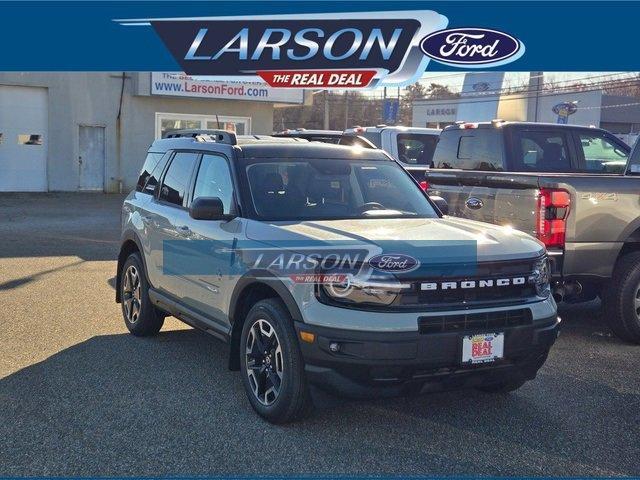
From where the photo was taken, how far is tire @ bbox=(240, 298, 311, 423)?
4484 millimetres

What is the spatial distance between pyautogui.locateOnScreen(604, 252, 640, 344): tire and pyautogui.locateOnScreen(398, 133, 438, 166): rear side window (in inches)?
241

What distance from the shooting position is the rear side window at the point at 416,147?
12672 mm

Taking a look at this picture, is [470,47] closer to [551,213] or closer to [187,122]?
[551,213]

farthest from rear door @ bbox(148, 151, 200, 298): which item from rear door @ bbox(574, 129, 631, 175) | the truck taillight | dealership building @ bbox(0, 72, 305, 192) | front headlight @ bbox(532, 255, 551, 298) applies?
dealership building @ bbox(0, 72, 305, 192)

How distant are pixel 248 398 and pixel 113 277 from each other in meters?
5.55

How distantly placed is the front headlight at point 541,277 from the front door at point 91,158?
2243 centimetres

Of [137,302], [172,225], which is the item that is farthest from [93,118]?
[172,225]

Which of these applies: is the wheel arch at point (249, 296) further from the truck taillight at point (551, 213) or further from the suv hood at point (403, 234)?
the truck taillight at point (551, 213)

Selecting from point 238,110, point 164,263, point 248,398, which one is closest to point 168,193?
point 164,263

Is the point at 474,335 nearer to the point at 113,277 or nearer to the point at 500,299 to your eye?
the point at 500,299

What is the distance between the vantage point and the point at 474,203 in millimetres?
7176

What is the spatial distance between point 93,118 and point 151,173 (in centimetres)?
1899

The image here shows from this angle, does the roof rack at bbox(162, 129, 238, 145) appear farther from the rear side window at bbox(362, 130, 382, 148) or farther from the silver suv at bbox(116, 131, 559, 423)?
the rear side window at bbox(362, 130, 382, 148)

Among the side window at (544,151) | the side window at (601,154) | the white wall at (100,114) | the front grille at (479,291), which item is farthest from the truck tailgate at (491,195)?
the white wall at (100,114)
